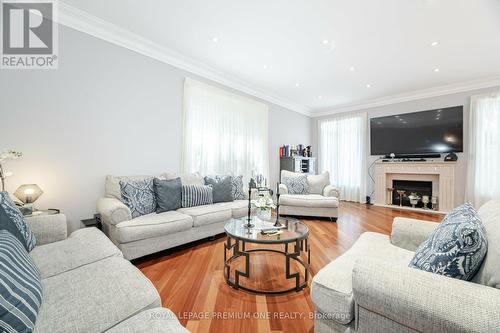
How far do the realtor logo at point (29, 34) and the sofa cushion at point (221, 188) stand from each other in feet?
7.70

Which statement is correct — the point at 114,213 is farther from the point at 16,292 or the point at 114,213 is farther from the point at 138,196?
the point at 16,292

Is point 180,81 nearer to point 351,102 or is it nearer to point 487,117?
point 351,102

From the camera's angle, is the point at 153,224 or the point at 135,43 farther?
the point at 135,43

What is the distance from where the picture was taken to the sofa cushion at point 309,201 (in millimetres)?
3988

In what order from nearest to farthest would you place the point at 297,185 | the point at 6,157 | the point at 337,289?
the point at 337,289 < the point at 6,157 < the point at 297,185

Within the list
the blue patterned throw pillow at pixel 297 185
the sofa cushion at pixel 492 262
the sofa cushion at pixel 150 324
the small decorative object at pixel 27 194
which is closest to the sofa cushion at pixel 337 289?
the sofa cushion at pixel 492 262

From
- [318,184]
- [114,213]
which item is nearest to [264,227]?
[114,213]

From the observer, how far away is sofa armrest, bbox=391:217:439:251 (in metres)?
1.63

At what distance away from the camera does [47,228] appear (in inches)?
68.3

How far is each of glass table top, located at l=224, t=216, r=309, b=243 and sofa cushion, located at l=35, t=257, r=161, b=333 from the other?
35.7 inches

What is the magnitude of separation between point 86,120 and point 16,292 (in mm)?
2367

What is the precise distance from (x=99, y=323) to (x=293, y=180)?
4083 mm

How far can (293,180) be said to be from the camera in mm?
4641

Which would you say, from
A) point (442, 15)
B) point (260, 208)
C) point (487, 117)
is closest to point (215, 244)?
point (260, 208)
